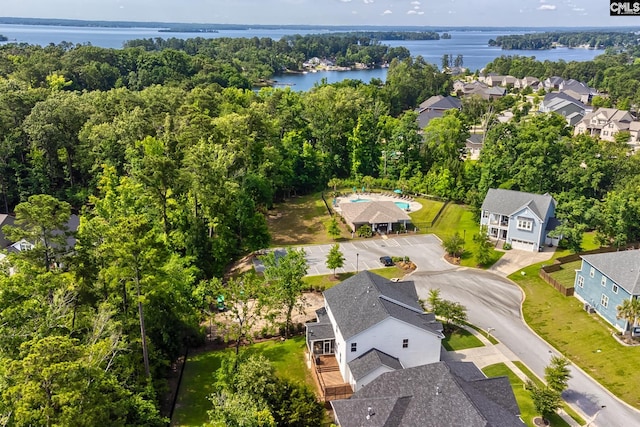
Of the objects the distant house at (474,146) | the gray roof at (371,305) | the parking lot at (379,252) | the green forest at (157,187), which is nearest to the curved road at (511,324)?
the parking lot at (379,252)

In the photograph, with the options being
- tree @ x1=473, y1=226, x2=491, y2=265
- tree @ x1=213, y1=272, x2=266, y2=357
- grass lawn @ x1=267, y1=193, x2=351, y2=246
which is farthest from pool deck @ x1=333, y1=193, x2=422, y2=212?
tree @ x1=213, y1=272, x2=266, y2=357

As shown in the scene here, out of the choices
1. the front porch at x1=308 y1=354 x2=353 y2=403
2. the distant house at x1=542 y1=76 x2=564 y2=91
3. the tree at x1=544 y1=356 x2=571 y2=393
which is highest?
the distant house at x1=542 y1=76 x2=564 y2=91

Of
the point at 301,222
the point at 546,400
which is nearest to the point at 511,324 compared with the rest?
the point at 546,400

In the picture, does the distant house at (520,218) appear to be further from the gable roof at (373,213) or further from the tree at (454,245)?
the gable roof at (373,213)

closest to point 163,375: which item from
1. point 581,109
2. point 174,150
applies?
point 174,150

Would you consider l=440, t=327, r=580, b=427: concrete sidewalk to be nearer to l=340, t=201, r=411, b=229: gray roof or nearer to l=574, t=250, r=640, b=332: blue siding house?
l=574, t=250, r=640, b=332: blue siding house

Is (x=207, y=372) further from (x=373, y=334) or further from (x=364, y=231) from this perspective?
(x=364, y=231)
